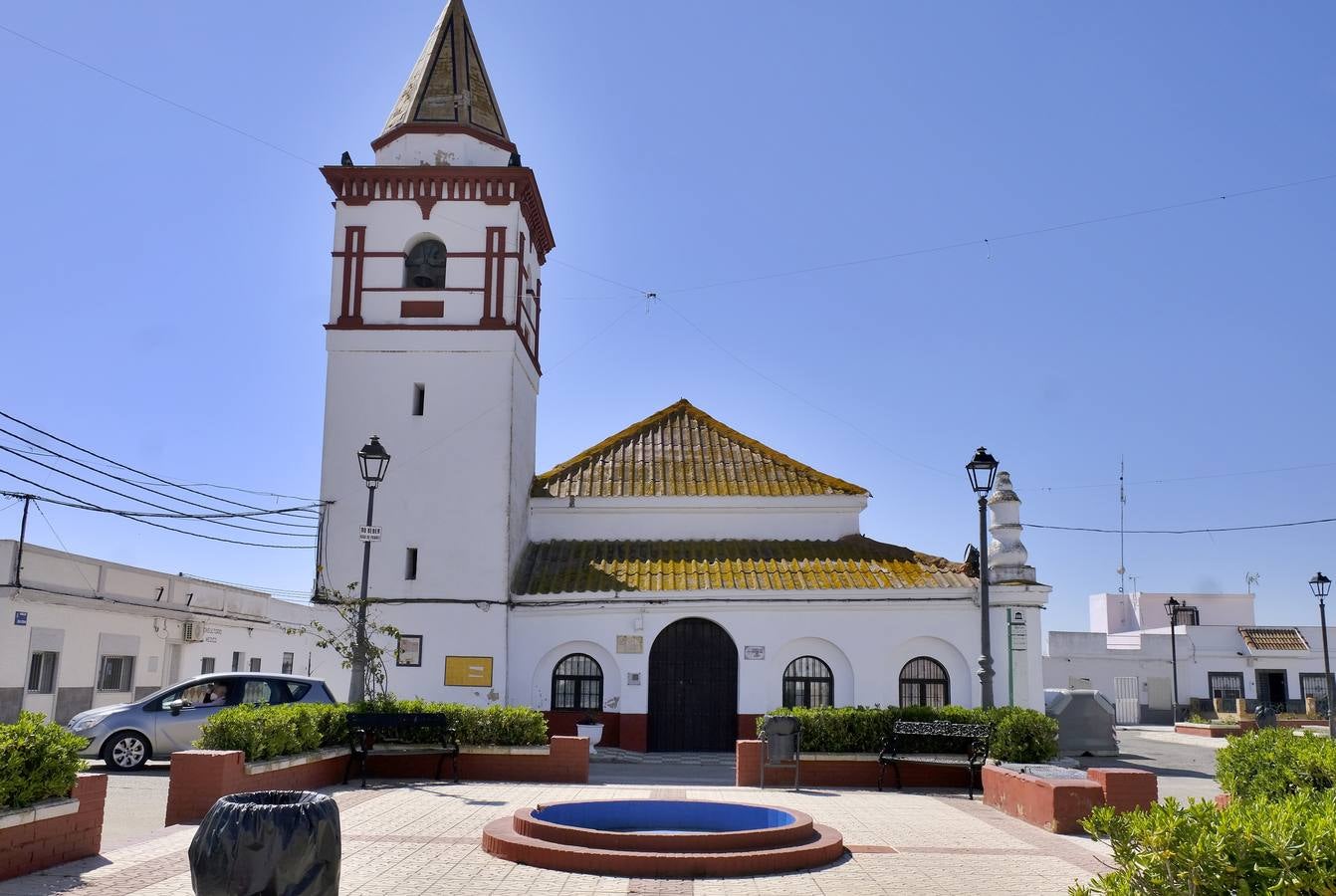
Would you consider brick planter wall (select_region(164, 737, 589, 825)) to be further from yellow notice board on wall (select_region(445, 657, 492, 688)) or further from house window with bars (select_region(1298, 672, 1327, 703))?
house window with bars (select_region(1298, 672, 1327, 703))

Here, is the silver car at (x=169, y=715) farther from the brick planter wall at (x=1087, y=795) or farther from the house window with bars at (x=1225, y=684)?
the house window with bars at (x=1225, y=684)

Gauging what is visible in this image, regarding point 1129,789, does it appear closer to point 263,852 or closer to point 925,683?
point 263,852

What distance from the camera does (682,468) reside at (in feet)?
92.0

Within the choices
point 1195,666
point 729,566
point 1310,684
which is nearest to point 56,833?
point 729,566

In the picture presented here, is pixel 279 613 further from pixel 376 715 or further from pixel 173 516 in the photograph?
pixel 376 715

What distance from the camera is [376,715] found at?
52.4 ft

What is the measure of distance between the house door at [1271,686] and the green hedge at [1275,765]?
4371 centimetres

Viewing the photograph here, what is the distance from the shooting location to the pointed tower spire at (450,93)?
26062mm

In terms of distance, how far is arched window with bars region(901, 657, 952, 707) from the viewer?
2362cm

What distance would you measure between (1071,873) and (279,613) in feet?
130

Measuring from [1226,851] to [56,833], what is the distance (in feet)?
28.5

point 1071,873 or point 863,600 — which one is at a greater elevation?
point 863,600

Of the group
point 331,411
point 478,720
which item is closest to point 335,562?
point 331,411

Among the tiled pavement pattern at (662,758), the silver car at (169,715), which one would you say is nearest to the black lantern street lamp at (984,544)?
the tiled pavement pattern at (662,758)
